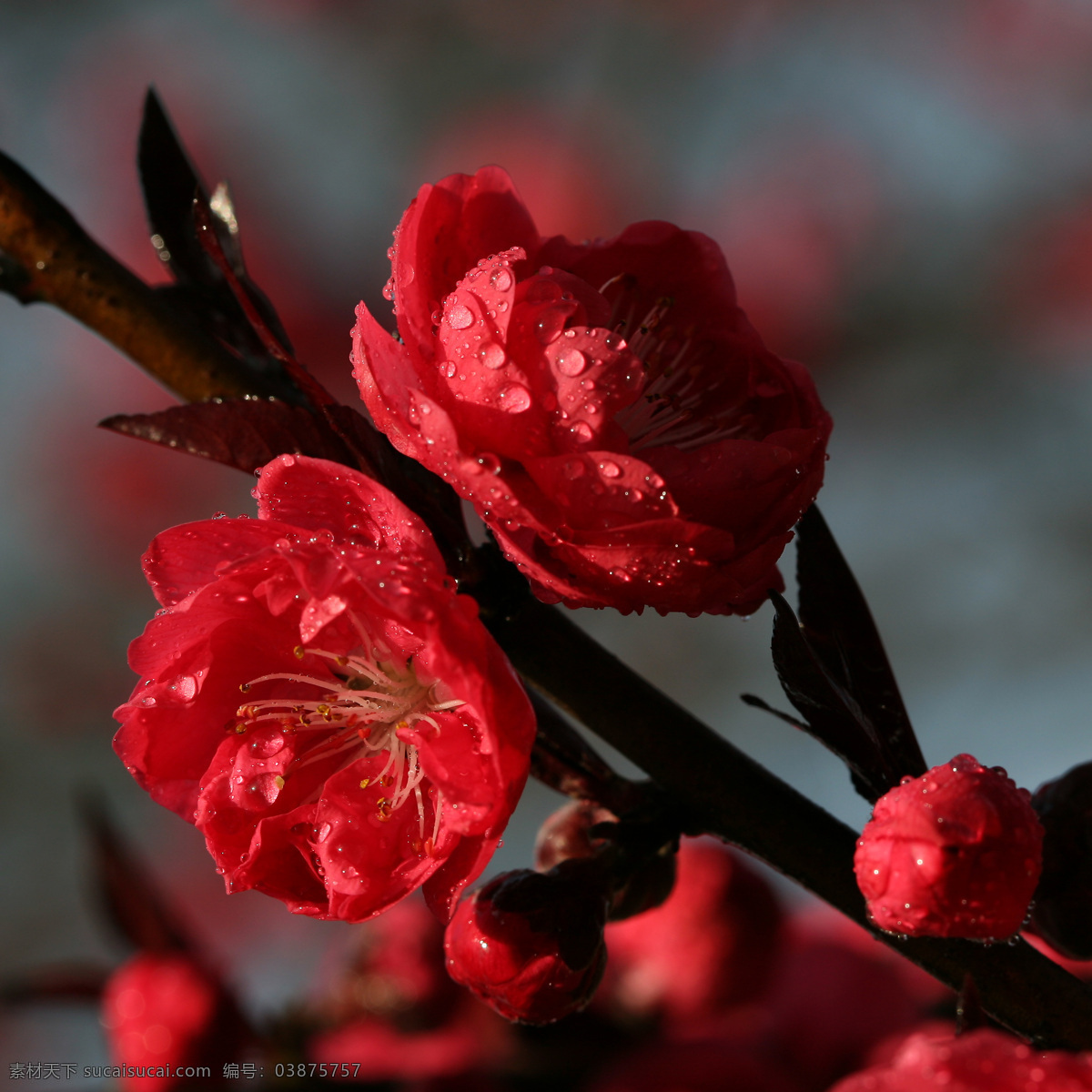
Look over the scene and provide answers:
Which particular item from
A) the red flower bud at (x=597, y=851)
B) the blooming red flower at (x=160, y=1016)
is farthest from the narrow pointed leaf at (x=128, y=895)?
the red flower bud at (x=597, y=851)

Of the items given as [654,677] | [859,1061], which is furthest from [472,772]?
[654,677]

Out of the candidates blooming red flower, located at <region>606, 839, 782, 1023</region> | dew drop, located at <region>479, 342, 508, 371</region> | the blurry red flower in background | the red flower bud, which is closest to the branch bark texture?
the red flower bud

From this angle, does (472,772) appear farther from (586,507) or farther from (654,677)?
(654,677)

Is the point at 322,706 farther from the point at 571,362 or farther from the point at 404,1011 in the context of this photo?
the point at 404,1011

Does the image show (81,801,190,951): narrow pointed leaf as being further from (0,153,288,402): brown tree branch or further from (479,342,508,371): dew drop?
(479,342,508,371): dew drop

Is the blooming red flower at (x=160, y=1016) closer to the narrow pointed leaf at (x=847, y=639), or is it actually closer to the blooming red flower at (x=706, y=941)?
the blooming red flower at (x=706, y=941)

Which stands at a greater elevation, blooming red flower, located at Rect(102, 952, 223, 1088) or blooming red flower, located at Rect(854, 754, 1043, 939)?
blooming red flower, located at Rect(854, 754, 1043, 939)
